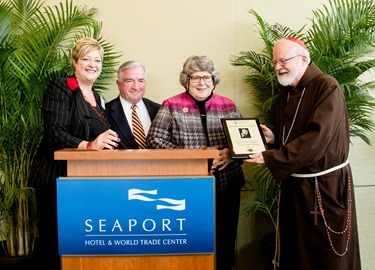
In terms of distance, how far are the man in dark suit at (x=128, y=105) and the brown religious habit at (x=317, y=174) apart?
42.9 inches

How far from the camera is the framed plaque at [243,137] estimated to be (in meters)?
2.60

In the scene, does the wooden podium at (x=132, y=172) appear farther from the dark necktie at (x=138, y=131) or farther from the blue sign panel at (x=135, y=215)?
the dark necktie at (x=138, y=131)

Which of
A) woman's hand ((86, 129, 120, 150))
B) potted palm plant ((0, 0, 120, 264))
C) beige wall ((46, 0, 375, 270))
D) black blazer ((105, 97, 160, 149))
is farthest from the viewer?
beige wall ((46, 0, 375, 270))

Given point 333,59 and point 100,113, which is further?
point 333,59

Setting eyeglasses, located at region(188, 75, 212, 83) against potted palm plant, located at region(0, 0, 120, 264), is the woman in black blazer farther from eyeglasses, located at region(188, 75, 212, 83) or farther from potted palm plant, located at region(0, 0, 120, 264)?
eyeglasses, located at region(188, 75, 212, 83)

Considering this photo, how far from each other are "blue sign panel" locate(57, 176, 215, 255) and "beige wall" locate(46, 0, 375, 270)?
2.12m

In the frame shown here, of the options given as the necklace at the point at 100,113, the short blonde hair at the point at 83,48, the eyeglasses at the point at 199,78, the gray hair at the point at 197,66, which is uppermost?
the short blonde hair at the point at 83,48

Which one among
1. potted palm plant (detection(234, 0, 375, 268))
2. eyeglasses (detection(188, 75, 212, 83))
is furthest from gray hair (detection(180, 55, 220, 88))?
potted palm plant (detection(234, 0, 375, 268))

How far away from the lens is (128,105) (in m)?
3.36

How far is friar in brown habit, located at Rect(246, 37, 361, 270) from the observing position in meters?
2.53

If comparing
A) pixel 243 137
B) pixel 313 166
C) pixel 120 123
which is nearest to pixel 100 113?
pixel 120 123

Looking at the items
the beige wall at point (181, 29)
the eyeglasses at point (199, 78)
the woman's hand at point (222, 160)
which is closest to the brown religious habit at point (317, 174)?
the woman's hand at point (222, 160)

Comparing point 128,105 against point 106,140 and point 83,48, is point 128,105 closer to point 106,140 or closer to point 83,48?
point 83,48

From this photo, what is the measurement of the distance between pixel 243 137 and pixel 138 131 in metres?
0.92
